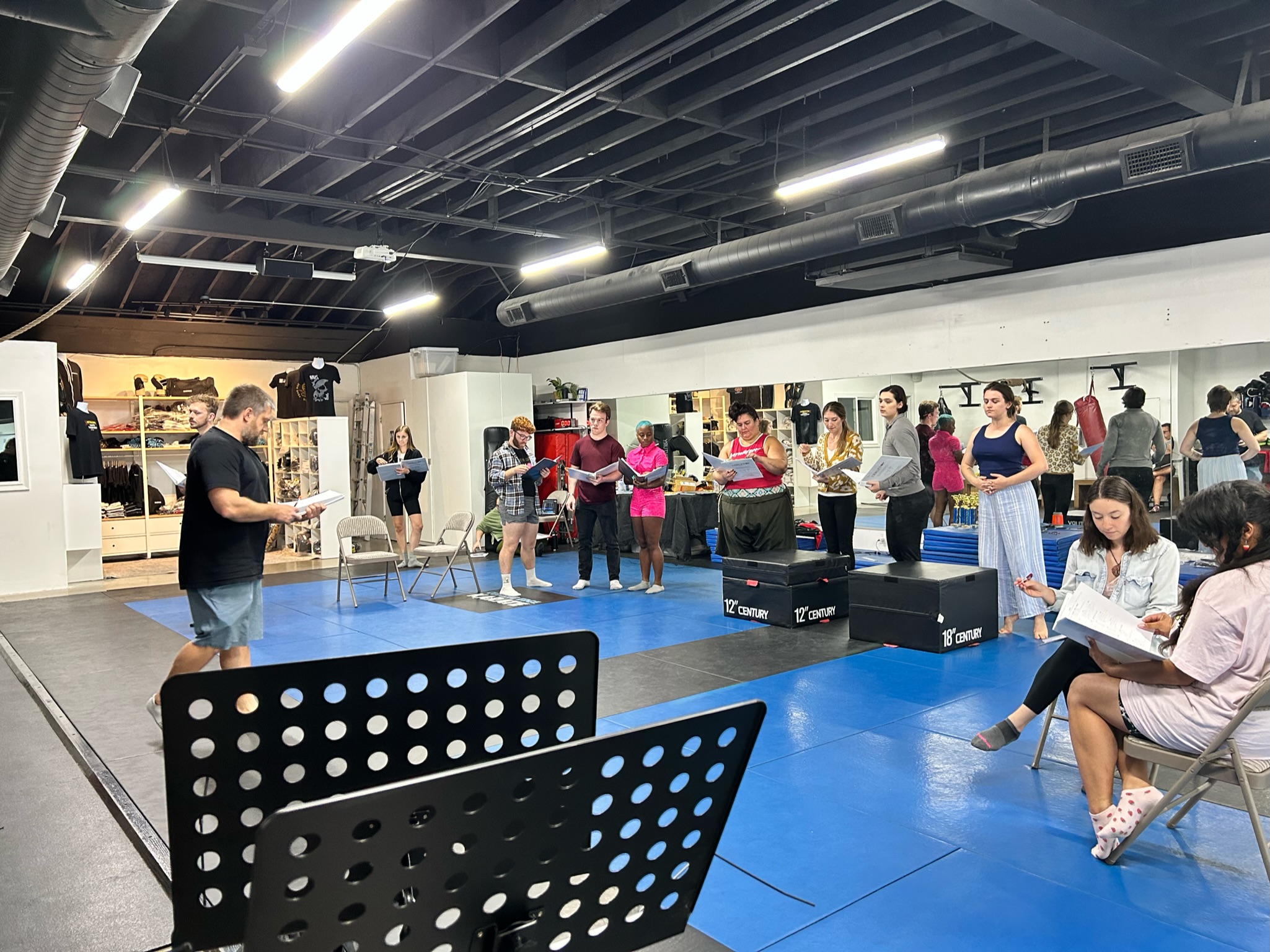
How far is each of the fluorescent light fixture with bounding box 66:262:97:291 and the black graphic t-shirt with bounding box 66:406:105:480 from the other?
5.25ft

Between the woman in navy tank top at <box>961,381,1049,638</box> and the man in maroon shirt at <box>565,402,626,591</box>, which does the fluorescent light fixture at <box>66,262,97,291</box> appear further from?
the woman in navy tank top at <box>961,381,1049,638</box>

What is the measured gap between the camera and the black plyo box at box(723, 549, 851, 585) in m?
6.77

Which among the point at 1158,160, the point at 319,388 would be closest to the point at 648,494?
the point at 1158,160

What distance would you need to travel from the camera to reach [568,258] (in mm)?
9562

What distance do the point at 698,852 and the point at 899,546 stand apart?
5.76 meters

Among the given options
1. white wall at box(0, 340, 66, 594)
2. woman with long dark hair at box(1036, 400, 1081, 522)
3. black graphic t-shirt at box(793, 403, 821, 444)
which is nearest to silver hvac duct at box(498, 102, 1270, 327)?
woman with long dark hair at box(1036, 400, 1081, 522)

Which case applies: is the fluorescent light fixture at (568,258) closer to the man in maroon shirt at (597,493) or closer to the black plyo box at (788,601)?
the man in maroon shirt at (597,493)

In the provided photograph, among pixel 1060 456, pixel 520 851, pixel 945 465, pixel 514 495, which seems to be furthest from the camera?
pixel 945 465

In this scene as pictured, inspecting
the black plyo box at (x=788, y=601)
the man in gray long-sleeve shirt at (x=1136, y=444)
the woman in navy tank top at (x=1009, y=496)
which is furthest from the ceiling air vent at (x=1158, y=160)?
the black plyo box at (x=788, y=601)

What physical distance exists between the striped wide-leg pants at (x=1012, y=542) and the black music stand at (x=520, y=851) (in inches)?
199

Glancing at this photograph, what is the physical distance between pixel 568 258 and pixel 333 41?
5124mm

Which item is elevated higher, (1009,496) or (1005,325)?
(1005,325)

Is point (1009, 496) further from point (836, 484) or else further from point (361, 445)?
point (361, 445)

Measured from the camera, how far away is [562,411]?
13.8m
